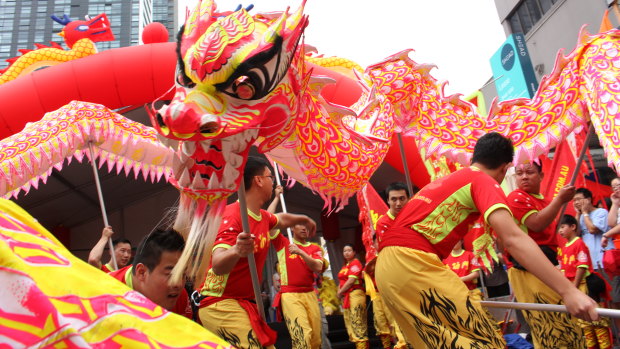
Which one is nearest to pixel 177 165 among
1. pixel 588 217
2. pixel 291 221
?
pixel 291 221

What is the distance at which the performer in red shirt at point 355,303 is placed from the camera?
6.36 meters

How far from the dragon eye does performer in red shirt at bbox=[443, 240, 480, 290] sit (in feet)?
14.0

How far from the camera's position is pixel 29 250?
0.68m

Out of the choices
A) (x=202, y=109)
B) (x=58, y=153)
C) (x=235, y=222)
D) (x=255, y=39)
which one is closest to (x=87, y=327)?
(x=202, y=109)

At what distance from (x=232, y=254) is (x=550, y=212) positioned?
1.66 m

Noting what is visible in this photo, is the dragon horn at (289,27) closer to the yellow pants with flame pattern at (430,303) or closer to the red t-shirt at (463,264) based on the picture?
the yellow pants with flame pattern at (430,303)

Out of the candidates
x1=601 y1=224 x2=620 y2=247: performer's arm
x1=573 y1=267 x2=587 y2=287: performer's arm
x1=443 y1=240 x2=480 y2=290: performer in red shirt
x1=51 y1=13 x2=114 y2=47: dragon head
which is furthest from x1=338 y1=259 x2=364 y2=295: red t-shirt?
x1=51 y1=13 x2=114 y2=47: dragon head

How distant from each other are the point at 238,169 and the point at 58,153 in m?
2.80

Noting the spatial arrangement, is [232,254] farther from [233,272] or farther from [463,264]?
[463,264]

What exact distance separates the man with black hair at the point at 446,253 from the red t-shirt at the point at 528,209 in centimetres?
66

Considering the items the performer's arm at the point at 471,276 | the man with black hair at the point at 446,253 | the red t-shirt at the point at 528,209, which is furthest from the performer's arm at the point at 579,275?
the man with black hair at the point at 446,253

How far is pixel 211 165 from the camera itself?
1.74m

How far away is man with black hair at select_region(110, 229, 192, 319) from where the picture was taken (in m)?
1.85

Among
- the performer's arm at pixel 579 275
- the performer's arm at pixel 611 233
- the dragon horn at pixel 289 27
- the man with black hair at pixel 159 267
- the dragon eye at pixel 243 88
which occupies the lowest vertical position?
the performer's arm at pixel 579 275
